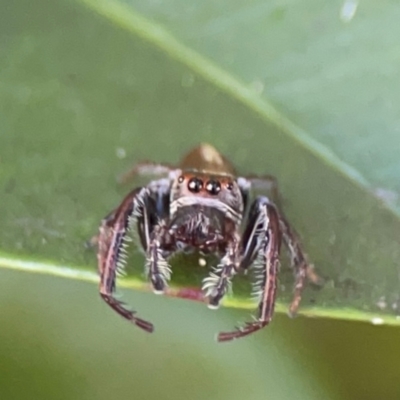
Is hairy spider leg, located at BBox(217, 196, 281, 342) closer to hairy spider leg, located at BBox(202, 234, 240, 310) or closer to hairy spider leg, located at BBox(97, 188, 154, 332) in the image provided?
hairy spider leg, located at BBox(202, 234, 240, 310)

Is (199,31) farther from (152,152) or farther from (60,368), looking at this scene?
(60,368)

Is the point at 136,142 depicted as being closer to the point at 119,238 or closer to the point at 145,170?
the point at 145,170

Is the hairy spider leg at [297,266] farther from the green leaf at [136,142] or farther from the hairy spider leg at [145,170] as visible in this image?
the hairy spider leg at [145,170]

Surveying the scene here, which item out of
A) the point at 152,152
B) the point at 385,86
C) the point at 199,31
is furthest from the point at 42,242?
the point at 385,86

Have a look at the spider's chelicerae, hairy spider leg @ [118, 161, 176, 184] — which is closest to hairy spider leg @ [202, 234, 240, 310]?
the spider's chelicerae

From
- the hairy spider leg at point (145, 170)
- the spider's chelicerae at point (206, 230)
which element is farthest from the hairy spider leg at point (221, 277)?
the hairy spider leg at point (145, 170)

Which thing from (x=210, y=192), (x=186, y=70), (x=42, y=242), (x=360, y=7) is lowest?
(x=42, y=242)
